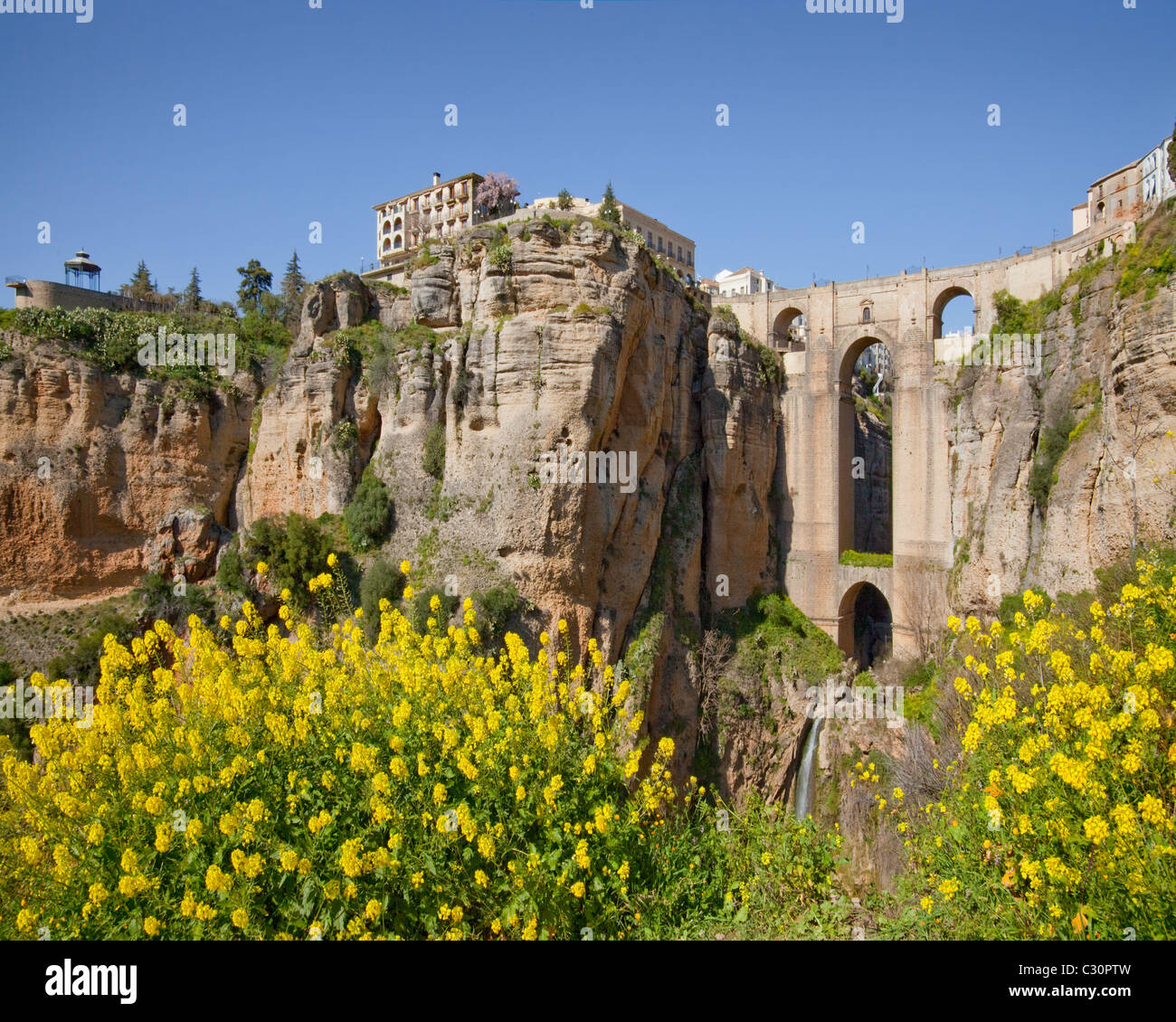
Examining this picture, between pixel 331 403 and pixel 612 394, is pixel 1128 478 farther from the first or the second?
pixel 331 403

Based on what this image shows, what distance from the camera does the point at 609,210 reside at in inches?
1047

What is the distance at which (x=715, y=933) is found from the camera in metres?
5.96

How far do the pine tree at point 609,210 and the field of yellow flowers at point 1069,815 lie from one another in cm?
1841

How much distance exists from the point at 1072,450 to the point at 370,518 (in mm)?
19340

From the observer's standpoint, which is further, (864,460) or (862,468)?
(864,460)

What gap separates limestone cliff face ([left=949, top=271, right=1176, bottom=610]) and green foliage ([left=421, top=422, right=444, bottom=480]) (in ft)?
54.5

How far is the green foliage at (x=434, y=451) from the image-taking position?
68.3ft

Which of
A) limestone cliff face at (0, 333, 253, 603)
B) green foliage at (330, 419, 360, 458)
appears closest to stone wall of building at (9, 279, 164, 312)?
limestone cliff face at (0, 333, 253, 603)

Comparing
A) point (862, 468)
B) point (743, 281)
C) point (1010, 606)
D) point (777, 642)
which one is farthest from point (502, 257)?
point (743, 281)

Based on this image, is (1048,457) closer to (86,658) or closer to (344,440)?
(344,440)

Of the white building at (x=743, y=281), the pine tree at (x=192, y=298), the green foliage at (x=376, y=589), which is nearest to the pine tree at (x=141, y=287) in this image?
the pine tree at (x=192, y=298)

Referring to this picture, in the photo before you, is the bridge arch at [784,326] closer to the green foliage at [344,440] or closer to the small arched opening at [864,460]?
the small arched opening at [864,460]
